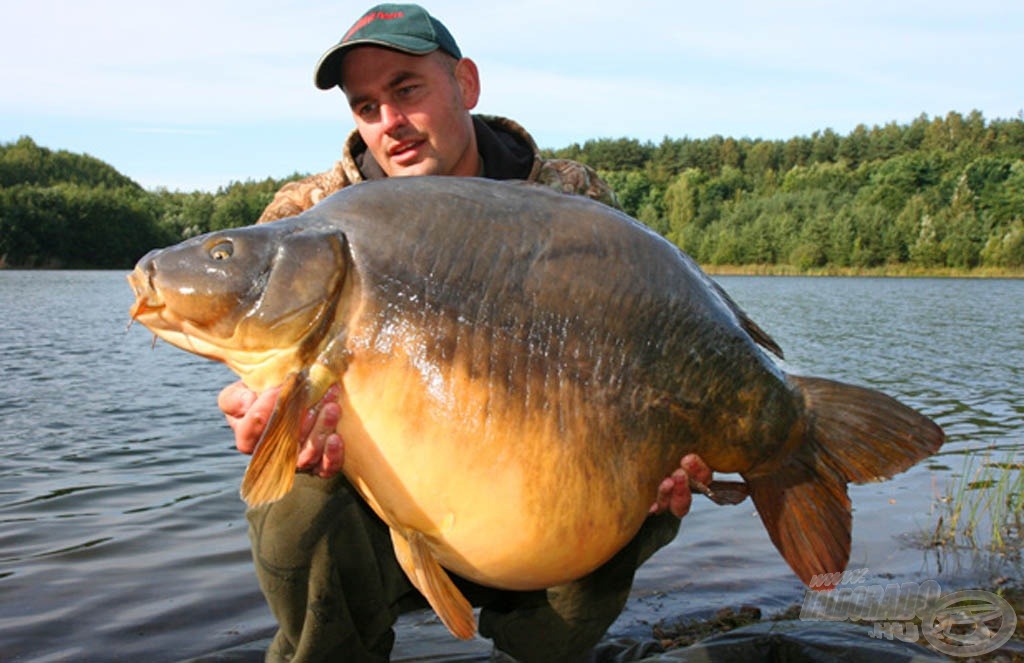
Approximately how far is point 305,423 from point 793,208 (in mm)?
78280

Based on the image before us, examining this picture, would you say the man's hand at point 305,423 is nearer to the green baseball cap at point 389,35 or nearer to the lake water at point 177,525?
the green baseball cap at point 389,35

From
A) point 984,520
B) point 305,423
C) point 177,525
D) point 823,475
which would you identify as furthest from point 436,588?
point 984,520

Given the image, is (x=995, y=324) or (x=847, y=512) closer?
(x=847, y=512)

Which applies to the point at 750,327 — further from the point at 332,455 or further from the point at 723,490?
the point at 332,455

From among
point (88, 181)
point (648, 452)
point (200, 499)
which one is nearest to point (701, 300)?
point (648, 452)

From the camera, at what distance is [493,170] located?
3529 millimetres

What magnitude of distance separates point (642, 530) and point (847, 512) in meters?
0.80

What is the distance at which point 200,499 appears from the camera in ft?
21.4

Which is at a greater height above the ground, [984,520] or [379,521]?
[379,521]

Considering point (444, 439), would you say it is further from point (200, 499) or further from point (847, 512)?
point (200, 499)

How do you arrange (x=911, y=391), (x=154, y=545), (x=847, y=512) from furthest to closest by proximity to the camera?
(x=911, y=391)
(x=154, y=545)
(x=847, y=512)

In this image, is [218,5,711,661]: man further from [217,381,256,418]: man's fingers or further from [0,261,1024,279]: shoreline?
[0,261,1024,279]: shoreline

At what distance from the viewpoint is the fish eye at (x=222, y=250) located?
84.5 inches

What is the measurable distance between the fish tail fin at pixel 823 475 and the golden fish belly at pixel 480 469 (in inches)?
19.2
